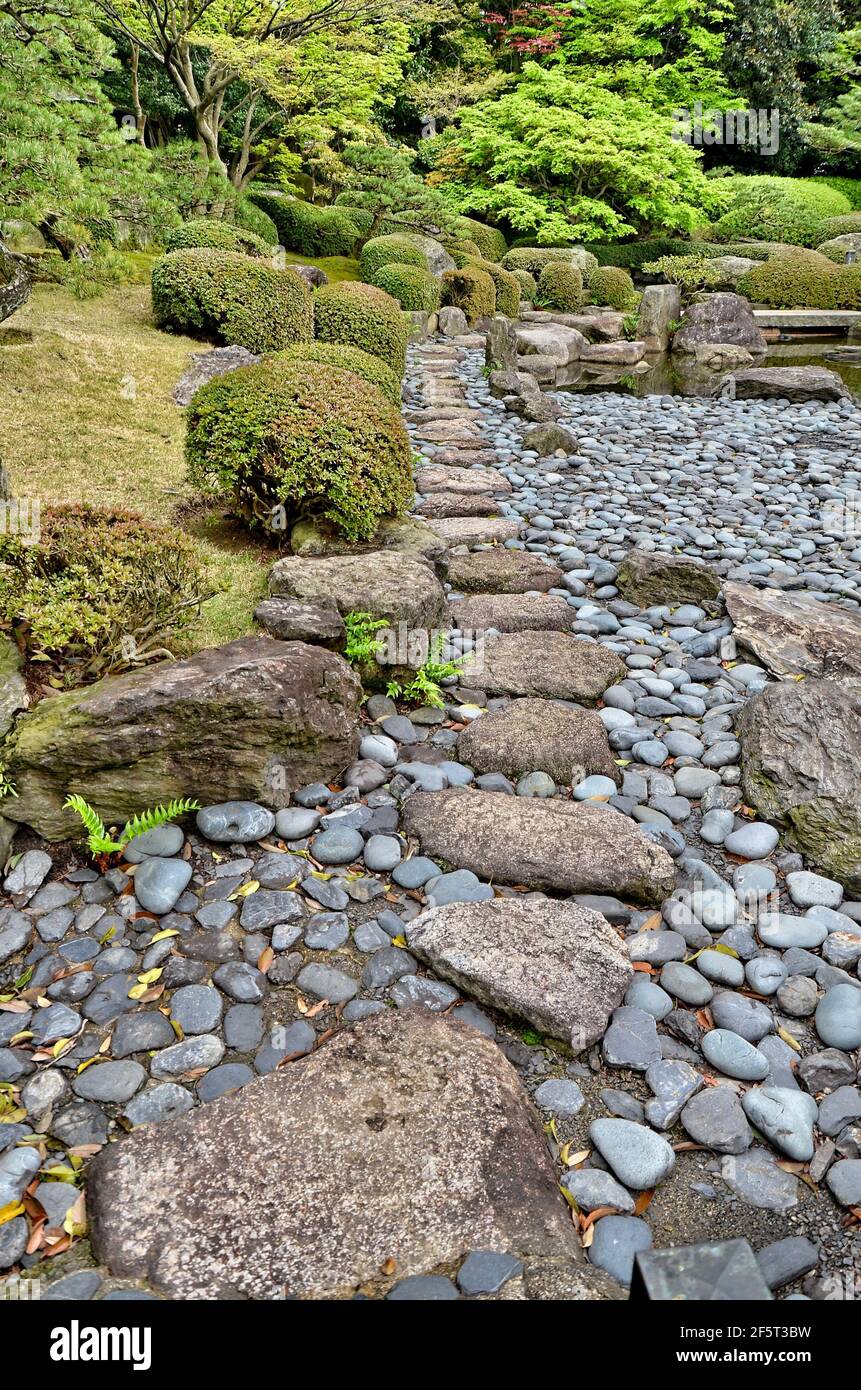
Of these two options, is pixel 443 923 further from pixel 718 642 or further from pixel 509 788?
pixel 718 642

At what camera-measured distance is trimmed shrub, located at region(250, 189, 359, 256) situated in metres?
15.7

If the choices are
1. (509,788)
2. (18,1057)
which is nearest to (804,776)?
(509,788)

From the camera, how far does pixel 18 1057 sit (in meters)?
2.12

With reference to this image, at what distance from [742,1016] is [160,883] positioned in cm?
181

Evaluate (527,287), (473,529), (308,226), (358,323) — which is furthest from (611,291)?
(473,529)

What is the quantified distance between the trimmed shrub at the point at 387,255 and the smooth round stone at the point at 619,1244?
47.6 ft

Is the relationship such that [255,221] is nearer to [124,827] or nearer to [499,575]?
Result: [499,575]

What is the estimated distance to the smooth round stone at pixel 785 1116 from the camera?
197 centimetres

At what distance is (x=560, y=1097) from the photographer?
6.91 feet

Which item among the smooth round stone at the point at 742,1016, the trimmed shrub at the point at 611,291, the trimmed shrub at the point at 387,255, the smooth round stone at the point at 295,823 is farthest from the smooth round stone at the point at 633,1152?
the trimmed shrub at the point at 611,291

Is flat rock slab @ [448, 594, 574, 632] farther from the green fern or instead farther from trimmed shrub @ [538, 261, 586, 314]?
trimmed shrub @ [538, 261, 586, 314]

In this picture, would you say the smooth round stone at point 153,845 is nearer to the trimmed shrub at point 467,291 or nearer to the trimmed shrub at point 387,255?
the trimmed shrub at point 387,255
